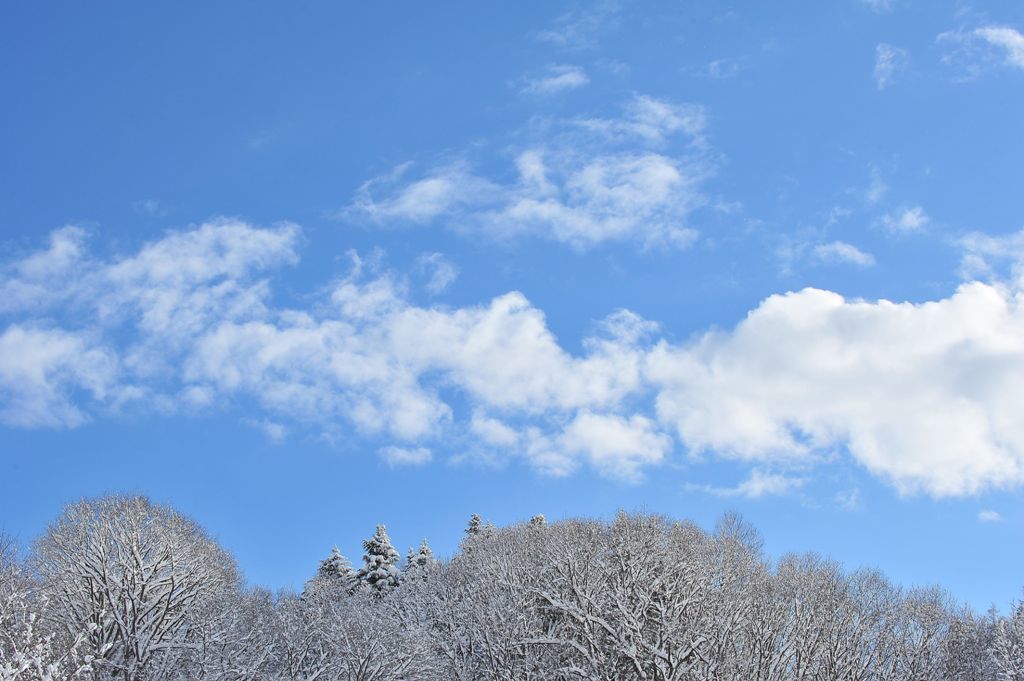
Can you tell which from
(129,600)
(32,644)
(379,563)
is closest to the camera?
(32,644)

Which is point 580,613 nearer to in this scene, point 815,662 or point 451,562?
point 815,662

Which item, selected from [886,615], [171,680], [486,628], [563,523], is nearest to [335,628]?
[486,628]

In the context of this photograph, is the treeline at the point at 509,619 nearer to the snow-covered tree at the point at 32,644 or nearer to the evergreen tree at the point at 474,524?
the snow-covered tree at the point at 32,644

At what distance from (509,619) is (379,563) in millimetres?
42447

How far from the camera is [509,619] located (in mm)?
43281

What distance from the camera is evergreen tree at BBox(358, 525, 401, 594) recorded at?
81062 mm

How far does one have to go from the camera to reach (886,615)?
50.5 m

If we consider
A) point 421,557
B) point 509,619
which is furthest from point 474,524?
point 509,619

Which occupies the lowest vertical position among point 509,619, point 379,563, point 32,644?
point 32,644

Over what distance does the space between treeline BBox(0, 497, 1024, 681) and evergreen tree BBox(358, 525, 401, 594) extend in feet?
70.4

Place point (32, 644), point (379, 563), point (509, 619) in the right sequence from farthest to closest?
1. point (379, 563)
2. point (509, 619)
3. point (32, 644)

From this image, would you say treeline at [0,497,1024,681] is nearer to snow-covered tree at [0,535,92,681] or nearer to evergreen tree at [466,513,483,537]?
snow-covered tree at [0,535,92,681]

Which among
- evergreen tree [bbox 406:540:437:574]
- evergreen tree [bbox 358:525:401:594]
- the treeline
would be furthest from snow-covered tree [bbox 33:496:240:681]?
evergreen tree [bbox 406:540:437:574]

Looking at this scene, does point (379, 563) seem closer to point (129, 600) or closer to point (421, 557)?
point (421, 557)
